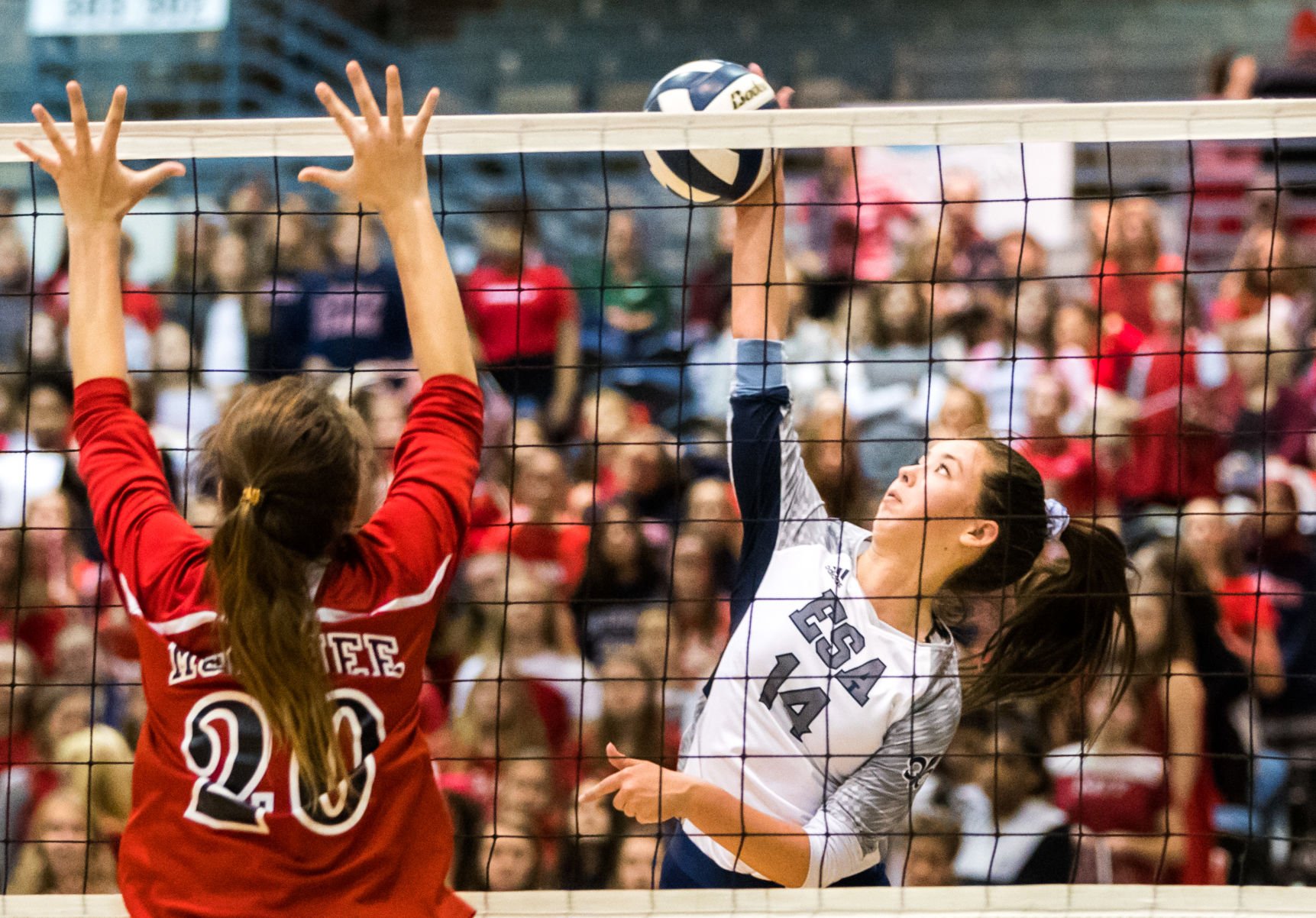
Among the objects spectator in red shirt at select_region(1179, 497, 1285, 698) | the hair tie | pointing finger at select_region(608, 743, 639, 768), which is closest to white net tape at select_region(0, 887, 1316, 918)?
pointing finger at select_region(608, 743, 639, 768)

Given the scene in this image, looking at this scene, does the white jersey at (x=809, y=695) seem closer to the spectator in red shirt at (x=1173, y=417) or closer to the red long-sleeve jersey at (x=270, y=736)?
the red long-sleeve jersey at (x=270, y=736)

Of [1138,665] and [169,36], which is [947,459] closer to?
[1138,665]

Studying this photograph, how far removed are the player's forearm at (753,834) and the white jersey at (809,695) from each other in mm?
80

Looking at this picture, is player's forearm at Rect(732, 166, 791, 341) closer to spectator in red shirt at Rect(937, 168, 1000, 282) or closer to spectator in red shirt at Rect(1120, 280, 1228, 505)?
spectator in red shirt at Rect(1120, 280, 1228, 505)

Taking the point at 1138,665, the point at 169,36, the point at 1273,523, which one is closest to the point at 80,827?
the point at 1138,665

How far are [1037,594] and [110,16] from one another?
894 centimetres

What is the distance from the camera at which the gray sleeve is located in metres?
2.92

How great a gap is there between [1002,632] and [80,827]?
117 inches

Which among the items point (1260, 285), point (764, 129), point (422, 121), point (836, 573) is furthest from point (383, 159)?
point (1260, 285)

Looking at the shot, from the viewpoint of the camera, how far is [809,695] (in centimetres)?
297

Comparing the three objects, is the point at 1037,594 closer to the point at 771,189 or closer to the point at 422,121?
the point at 771,189

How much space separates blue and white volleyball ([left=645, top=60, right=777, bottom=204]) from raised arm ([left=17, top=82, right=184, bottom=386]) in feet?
3.77

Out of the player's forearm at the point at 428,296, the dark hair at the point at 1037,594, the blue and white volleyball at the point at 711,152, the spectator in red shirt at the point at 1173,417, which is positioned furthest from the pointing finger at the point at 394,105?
the spectator in red shirt at the point at 1173,417

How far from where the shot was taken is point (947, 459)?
10.2 feet
